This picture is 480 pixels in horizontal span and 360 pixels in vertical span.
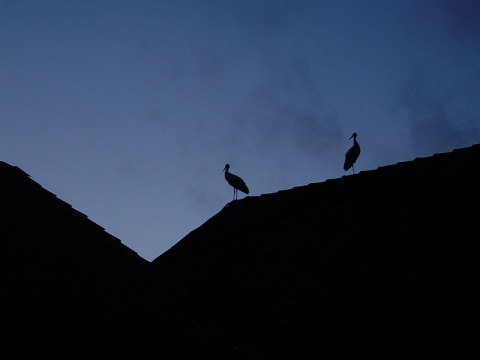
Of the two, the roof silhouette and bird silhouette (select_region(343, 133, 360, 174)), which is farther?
bird silhouette (select_region(343, 133, 360, 174))

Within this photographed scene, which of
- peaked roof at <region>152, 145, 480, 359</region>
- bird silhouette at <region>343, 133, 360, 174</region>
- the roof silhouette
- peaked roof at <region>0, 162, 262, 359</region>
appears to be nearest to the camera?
peaked roof at <region>0, 162, 262, 359</region>

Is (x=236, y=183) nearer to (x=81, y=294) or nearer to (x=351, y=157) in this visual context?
(x=351, y=157)

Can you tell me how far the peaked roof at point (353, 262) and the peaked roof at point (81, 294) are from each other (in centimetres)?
176

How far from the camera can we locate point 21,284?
26.3ft

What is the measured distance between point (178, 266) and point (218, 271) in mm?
1341

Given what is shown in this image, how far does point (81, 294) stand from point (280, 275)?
207 inches

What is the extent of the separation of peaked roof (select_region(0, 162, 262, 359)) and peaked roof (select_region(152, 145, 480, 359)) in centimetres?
176

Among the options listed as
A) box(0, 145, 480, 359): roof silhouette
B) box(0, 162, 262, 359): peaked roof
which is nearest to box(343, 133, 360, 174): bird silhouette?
box(0, 145, 480, 359): roof silhouette

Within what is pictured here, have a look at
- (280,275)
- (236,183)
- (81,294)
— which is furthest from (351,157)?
(81,294)

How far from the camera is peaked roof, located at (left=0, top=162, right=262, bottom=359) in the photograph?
797 cm

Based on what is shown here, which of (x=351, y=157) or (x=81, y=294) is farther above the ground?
(x=351, y=157)

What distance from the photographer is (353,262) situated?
1234 centimetres

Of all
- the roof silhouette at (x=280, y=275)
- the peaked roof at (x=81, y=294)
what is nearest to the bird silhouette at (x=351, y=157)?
the roof silhouette at (x=280, y=275)

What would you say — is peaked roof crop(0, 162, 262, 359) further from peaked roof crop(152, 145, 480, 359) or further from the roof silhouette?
peaked roof crop(152, 145, 480, 359)
